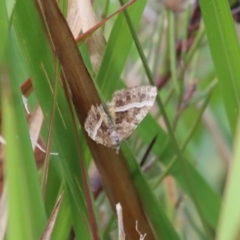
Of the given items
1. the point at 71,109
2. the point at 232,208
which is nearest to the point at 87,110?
the point at 71,109

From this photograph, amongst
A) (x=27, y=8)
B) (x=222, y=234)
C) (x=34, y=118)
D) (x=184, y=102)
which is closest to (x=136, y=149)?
(x=184, y=102)

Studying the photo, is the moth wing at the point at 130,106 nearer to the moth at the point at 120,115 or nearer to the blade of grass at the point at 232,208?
the moth at the point at 120,115

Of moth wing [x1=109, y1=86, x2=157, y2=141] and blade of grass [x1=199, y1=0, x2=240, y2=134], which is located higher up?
blade of grass [x1=199, y1=0, x2=240, y2=134]

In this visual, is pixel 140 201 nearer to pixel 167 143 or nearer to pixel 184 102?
pixel 167 143

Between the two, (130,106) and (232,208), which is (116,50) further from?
(232,208)

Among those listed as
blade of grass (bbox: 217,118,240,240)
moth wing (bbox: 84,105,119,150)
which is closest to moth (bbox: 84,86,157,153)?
moth wing (bbox: 84,105,119,150)

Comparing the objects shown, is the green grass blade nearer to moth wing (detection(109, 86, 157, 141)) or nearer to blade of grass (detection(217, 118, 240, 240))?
moth wing (detection(109, 86, 157, 141))
